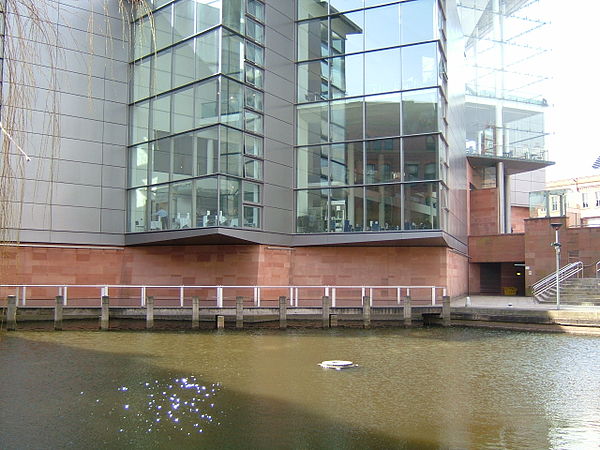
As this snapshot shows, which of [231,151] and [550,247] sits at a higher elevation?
[231,151]

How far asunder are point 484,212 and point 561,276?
31.2ft

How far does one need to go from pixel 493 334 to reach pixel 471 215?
18.7 m

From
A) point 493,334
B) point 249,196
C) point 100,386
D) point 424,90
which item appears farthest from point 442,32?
point 100,386

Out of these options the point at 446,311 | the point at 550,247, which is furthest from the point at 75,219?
the point at 550,247

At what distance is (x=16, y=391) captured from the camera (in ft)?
35.4

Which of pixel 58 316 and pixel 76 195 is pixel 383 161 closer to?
pixel 76 195

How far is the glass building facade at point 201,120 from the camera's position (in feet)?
72.9

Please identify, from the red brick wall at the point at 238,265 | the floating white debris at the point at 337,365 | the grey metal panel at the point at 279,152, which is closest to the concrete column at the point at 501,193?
the red brick wall at the point at 238,265

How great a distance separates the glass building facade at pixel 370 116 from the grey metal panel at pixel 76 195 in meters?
8.73

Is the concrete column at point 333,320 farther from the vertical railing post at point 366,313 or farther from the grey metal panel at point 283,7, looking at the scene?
the grey metal panel at point 283,7

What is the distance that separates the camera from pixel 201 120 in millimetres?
22703

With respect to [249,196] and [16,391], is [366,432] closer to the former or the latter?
[16,391]

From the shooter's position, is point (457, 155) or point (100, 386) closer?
point (100, 386)

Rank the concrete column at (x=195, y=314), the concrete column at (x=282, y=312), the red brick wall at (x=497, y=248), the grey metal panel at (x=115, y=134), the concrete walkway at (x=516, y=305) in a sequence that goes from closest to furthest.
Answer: the concrete column at (x=195, y=314) → the concrete column at (x=282, y=312) → the concrete walkway at (x=516, y=305) → the grey metal panel at (x=115, y=134) → the red brick wall at (x=497, y=248)
